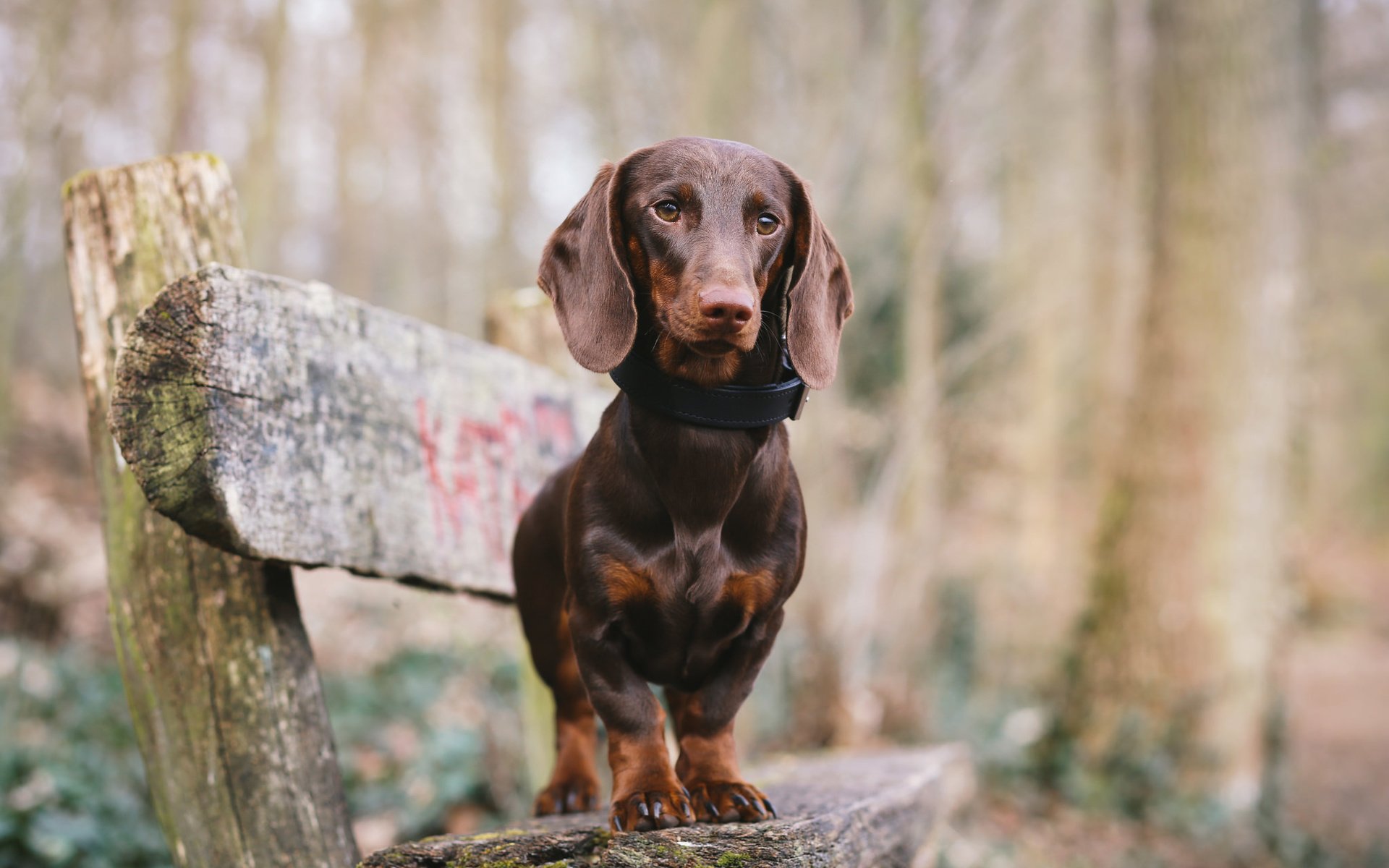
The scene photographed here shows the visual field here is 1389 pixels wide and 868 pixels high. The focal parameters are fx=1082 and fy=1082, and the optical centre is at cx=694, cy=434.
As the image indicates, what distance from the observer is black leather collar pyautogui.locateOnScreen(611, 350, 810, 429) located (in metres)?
2.00

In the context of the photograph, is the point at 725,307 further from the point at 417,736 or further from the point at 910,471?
the point at 417,736

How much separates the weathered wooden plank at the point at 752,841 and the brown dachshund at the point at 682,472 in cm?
9

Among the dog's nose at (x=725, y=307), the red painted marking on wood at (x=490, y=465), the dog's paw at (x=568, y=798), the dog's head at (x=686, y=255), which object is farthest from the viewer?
the red painted marking on wood at (x=490, y=465)

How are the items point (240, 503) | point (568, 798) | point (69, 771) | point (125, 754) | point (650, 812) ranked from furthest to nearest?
point (125, 754), point (69, 771), point (568, 798), point (240, 503), point (650, 812)

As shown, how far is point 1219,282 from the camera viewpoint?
7.59 metres

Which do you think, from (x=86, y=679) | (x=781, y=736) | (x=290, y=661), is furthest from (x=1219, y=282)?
(x=86, y=679)

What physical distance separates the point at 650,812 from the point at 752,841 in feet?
0.61

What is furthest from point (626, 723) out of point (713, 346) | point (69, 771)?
point (69, 771)

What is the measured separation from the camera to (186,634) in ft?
7.92

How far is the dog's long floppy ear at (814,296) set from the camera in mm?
2018

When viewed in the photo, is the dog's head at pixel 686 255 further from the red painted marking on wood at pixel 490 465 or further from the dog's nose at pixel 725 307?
the red painted marking on wood at pixel 490 465

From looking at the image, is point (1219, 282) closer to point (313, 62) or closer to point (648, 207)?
point (648, 207)

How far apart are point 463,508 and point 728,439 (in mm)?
1234

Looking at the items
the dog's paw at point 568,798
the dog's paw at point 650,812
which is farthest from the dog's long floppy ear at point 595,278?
the dog's paw at point 568,798
